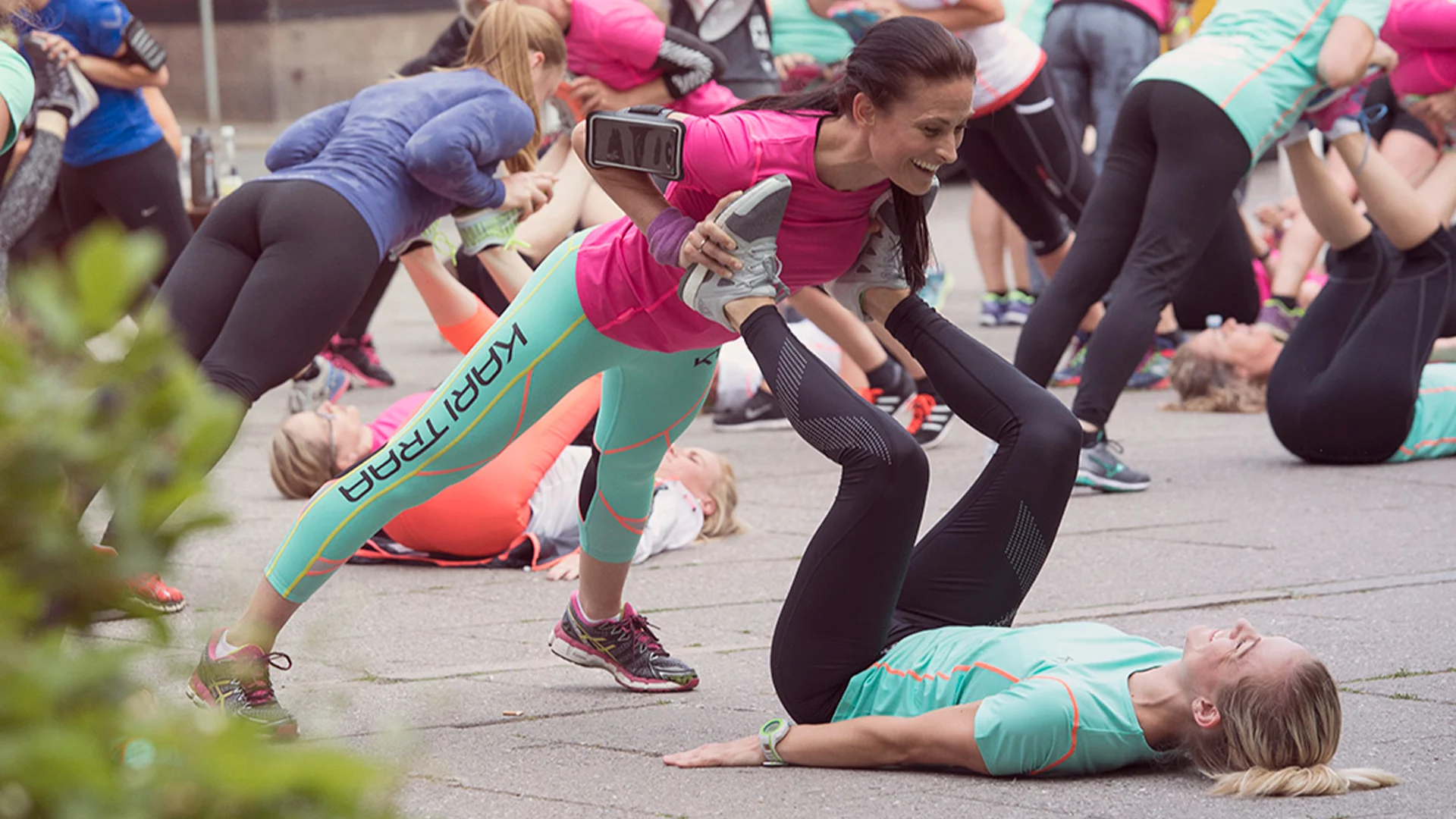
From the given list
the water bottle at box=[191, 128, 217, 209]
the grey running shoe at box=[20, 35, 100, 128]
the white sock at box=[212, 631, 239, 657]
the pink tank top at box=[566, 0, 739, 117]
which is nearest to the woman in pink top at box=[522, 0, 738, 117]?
the pink tank top at box=[566, 0, 739, 117]

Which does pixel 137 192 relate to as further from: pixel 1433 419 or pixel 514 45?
pixel 1433 419

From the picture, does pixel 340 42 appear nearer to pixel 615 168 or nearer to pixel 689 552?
pixel 689 552

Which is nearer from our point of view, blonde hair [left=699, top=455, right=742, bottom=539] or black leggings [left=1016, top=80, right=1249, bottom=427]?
blonde hair [left=699, top=455, right=742, bottom=539]

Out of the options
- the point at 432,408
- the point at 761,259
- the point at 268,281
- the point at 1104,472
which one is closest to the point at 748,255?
the point at 761,259

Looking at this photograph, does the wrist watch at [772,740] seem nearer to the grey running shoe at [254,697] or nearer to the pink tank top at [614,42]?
the grey running shoe at [254,697]

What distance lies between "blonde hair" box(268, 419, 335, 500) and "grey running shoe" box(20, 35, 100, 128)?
2.02 m

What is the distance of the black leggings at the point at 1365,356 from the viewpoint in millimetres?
5738

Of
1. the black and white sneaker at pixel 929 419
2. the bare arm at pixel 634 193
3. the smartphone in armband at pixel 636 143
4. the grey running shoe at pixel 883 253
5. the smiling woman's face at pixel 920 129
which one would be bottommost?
the black and white sneaker at pixel 929 419

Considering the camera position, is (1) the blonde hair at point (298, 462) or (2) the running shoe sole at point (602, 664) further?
(1) the blonde hair at point (298, 462)

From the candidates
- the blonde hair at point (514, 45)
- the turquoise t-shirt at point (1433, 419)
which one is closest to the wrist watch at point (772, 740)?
the blonde hair at point (514, 45)

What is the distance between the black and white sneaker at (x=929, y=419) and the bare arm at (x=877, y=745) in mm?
3528

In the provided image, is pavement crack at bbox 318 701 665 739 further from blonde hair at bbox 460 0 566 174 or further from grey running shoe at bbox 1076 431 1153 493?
grey running shoe at bbox 1076 431 1153 493

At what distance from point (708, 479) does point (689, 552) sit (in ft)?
0.74

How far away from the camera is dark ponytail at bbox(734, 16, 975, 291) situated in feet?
9.69
